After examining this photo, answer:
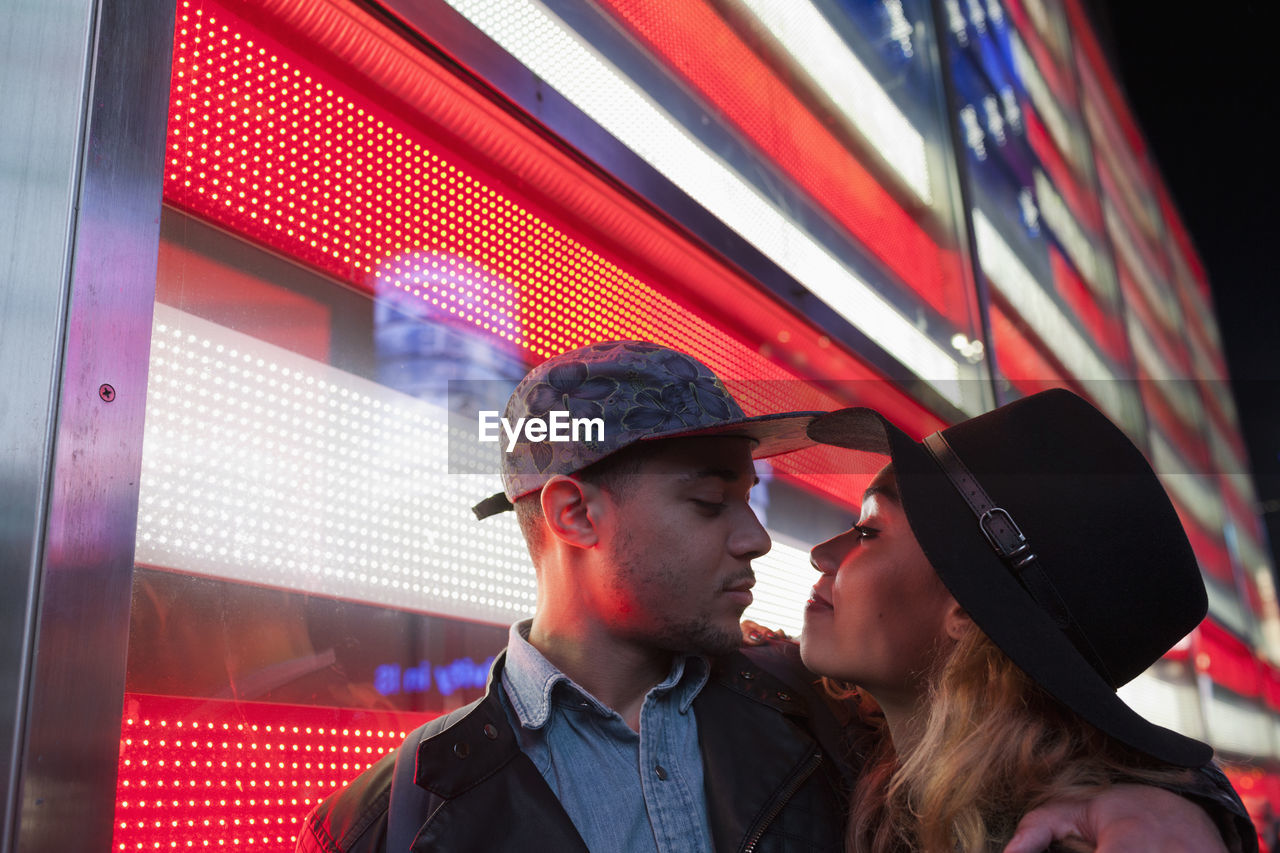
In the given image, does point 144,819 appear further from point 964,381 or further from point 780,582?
point 964,381

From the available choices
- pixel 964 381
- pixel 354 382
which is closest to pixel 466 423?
pixel 354 382

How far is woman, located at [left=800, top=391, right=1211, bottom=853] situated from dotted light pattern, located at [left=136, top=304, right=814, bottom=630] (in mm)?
711

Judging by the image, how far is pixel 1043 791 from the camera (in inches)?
49.9

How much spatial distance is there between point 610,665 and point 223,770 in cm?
64

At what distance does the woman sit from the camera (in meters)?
1.26

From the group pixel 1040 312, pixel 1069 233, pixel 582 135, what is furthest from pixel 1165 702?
pixel 582 135

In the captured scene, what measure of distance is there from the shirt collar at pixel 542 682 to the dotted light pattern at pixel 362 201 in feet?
1.94

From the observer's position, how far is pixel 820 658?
1.56 meters

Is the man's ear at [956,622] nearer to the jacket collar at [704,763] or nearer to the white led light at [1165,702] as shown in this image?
the jacket collar at [704,763]

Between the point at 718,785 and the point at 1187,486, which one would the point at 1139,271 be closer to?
the point at 1187,486

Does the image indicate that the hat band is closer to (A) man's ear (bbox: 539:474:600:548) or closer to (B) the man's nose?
(B) the man's nose

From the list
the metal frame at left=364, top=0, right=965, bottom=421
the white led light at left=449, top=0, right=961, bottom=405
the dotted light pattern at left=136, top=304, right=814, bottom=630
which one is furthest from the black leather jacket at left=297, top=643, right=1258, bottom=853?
the white led light at left=449, top=0, right=961, bottom=405

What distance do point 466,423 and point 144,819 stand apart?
0.86 metres

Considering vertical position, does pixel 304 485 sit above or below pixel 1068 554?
above
